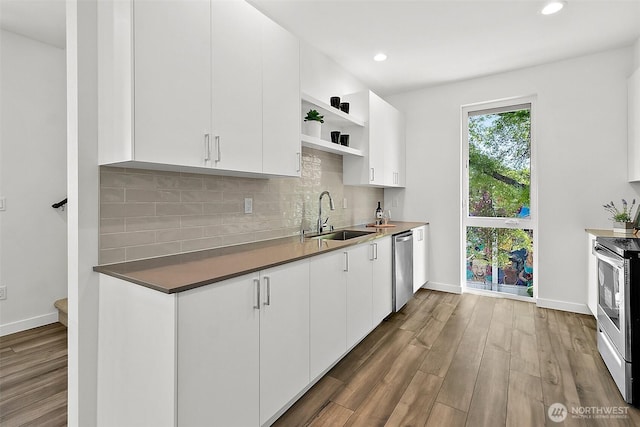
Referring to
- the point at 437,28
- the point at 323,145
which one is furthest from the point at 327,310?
the point at 437,28

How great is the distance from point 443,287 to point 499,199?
1304 millimetres

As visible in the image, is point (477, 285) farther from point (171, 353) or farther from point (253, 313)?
point (171, 353)

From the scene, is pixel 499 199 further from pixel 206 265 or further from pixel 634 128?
pixel 206 265

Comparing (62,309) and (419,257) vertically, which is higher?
(419,257)

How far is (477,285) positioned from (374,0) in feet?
11.3

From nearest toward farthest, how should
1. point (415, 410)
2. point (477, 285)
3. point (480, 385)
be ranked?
point (415, 410), point (480, 385), point (477, 285)

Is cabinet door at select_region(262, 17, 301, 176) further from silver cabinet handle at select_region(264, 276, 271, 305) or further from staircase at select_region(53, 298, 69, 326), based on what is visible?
staircase at select_region(53, 298, 69, 326)

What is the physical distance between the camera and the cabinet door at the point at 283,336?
62.8 inches

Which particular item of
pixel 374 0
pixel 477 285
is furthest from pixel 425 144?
pixel 374 0

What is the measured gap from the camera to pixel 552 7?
2.45 meters

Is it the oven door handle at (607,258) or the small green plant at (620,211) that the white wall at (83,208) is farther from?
the small green plant at (620,211)

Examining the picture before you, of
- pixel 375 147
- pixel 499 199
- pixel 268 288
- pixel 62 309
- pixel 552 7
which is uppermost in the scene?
pixel 552 7

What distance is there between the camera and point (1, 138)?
277 cm

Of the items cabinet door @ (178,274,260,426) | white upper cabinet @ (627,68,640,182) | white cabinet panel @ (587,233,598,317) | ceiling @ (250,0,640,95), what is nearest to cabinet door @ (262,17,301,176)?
ceiling @ (250,0,640,95)
